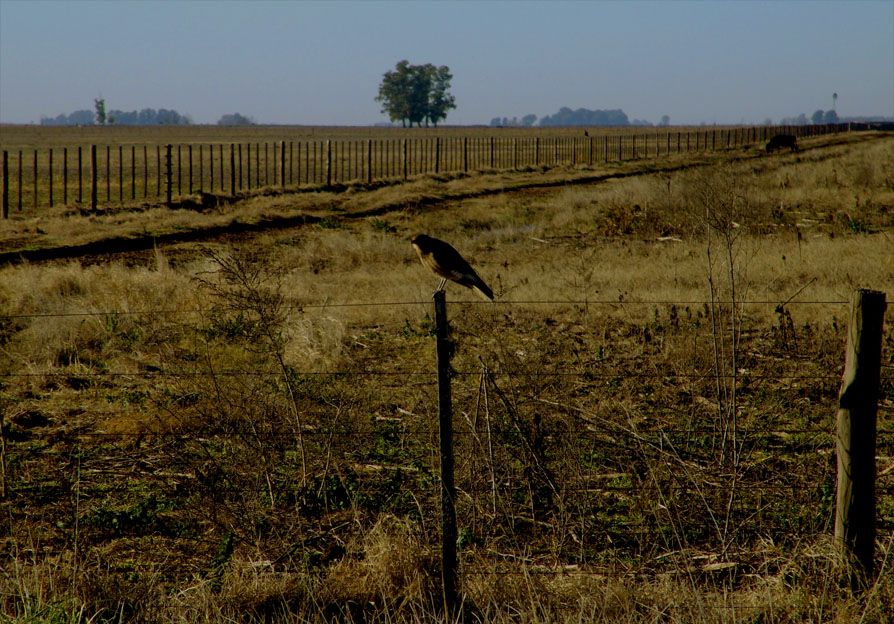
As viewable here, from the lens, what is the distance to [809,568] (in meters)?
4.44

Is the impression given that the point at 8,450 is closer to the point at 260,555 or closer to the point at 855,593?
the point at 260,555

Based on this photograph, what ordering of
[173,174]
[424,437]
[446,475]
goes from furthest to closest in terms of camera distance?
[173,174]
[424,437]
[446,475]

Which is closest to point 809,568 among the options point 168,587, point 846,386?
point 846,386

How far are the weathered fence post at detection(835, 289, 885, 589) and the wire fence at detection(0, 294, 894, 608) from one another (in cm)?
39

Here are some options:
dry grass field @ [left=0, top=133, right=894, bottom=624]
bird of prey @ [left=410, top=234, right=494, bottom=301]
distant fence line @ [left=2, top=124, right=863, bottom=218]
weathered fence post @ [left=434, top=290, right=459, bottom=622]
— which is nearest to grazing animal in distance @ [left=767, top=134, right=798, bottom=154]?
distant fence line @ [left=2, top=124, right=863, bottom=218]

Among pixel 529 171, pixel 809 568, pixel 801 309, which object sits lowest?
pixel 809 568

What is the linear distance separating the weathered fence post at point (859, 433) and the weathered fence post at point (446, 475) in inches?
65.9

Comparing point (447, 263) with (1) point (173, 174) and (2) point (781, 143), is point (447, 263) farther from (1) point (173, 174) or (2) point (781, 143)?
(2) point (781, 143)

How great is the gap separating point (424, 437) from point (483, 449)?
1.92 metres

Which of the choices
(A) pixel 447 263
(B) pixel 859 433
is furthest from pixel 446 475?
(A) pixel 447 263

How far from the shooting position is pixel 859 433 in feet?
13.0

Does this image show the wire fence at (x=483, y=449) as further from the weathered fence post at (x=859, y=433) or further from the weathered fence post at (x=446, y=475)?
the weathered fence post at (x=859, y=433)

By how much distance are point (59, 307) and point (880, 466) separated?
9166 millimetres

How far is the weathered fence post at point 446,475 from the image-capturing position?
13.5 feet
